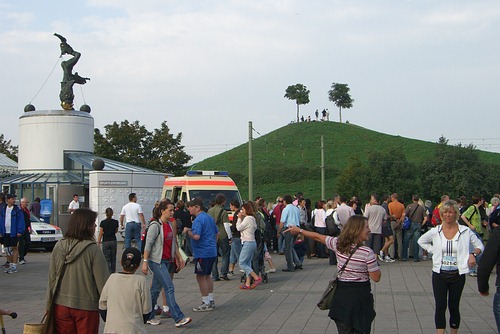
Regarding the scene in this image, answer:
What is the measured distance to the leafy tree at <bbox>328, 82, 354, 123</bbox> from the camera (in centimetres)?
12800

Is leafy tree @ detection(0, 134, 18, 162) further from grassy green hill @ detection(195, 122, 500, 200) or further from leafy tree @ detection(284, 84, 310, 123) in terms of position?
leafy tree @ detection(284, 84, 310, 123)

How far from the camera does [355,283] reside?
21.6ft

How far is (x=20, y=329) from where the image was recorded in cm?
991

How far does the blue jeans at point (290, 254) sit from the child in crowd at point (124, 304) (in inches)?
435

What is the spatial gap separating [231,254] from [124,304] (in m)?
9.93

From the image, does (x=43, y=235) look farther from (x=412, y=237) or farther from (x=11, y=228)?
(x=412, y=237)

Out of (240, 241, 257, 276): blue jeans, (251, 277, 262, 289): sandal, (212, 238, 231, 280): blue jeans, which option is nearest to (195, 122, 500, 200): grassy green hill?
(212, 238, 231, 280): blue jeans

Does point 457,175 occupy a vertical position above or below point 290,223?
above

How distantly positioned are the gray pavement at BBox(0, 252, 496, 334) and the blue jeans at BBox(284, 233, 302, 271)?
0.53m

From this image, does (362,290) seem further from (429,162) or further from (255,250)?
(429,162)

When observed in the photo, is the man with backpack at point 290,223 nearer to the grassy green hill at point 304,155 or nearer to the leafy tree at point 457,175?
the leafy tree at point 457,175

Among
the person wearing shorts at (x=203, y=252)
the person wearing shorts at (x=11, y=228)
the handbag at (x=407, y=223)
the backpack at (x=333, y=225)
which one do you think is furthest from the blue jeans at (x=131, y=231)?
the handbag at (x=407, y=223)

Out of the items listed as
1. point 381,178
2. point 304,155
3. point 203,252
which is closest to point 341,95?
Result: point 304,155

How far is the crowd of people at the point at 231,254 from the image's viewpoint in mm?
6156
